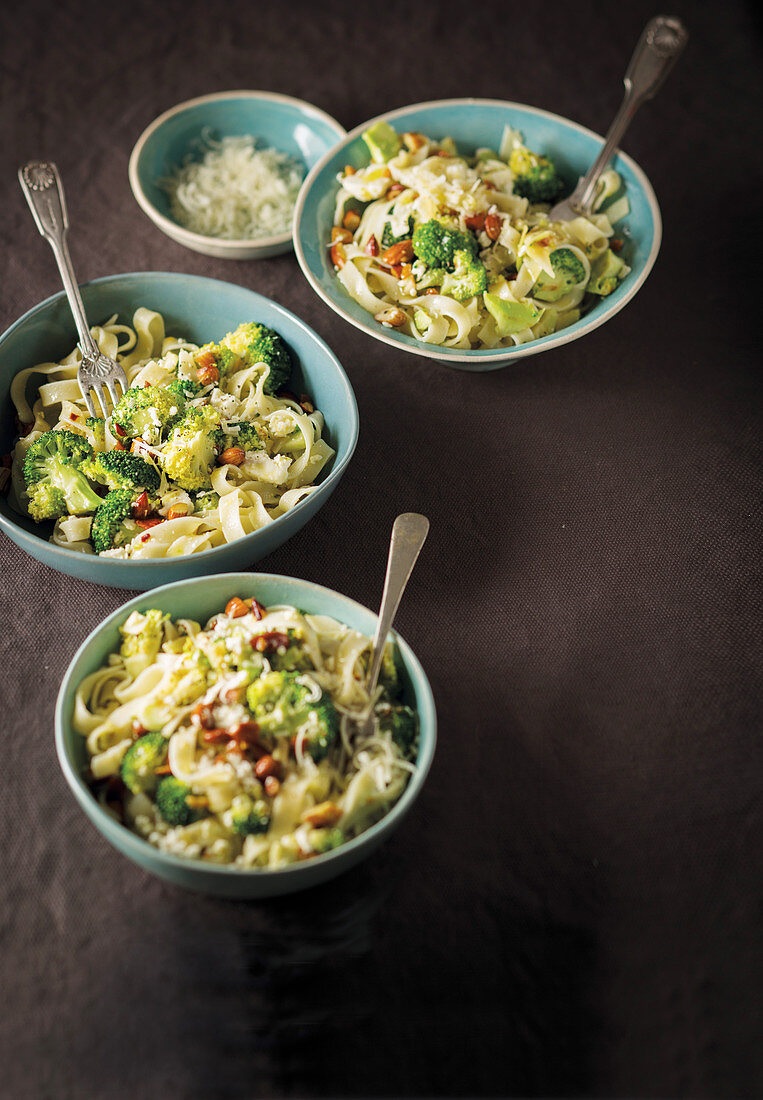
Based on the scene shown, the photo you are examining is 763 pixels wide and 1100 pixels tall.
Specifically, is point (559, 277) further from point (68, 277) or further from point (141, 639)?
point (141, 639)

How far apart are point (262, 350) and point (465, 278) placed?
65 centimetres

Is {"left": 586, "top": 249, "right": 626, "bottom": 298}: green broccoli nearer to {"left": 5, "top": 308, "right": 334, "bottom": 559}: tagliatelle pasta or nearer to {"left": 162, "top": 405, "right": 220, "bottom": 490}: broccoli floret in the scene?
{"left": 5, "top": 308, "right": 334, "bottom": 559}: tagliatelle pasta

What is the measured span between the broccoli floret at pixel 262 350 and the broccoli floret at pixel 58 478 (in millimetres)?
501

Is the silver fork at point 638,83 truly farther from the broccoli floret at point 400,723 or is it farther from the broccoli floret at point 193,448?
the broccoli floret at point 400,723

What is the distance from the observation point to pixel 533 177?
2.82m

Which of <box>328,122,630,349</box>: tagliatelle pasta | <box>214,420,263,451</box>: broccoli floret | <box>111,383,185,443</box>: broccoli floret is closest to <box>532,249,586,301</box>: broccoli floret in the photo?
<box>328,122,630,349</box>: tagliatelle pasta

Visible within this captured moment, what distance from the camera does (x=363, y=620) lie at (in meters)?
1.93

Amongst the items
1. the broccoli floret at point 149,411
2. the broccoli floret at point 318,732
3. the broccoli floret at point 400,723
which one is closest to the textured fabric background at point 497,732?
the broccoli floret at point 400,723

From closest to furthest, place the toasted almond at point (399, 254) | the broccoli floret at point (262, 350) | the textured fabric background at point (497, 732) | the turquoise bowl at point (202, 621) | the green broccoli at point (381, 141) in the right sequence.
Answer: the turquoise bowl at point (202, 621)
the textured fabric background at point (497, 732)
the broccoli floret at point (262, 350)
the toasted almond at point (399, 254)
the green broccoli at point (381, 141)

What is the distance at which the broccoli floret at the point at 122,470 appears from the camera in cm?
213

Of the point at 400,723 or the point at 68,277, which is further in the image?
the point at 68,277

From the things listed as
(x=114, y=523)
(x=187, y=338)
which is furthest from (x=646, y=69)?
(x=114, y=523)

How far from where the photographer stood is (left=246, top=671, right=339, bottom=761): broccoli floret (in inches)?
68.6

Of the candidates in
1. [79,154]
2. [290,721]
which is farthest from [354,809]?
[79,154]
